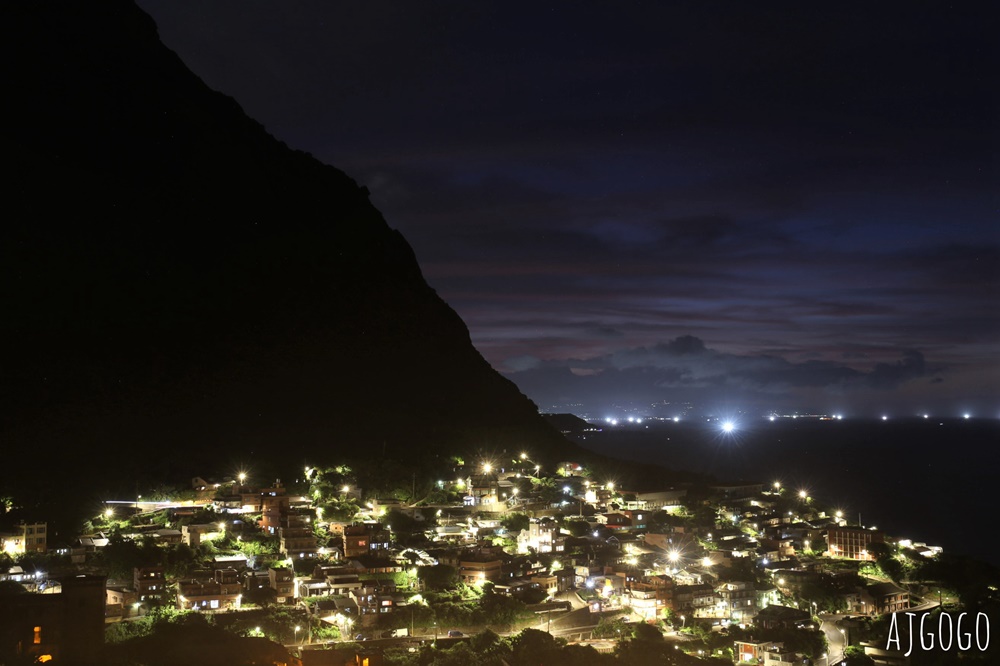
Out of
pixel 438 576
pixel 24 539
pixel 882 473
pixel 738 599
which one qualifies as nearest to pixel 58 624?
pixel 24 539

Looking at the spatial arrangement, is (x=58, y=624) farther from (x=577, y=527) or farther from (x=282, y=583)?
(x=577, y=527)

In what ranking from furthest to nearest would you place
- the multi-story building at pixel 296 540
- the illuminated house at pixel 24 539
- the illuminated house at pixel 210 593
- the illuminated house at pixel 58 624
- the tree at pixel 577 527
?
1. the tree at pixel 577 527
2. the multi-story building at pixel 296 540
3. the illuminated house at pixel 24 539
4. the illuminated house at pixel 210 593
5. the illuminated house at pixel 58 624

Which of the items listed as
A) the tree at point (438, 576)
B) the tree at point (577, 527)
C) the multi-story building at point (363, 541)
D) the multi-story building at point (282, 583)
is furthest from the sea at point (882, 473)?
the multi-story building at point (282, 583)

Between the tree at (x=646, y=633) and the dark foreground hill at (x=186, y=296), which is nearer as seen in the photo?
the tree at (x=646, y=633)

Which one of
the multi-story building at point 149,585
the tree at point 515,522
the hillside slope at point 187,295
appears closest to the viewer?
the multi-story building at point 149,585

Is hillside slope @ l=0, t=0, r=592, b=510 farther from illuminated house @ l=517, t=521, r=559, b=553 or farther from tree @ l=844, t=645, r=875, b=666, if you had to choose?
tree @ l=844, t=645, r=875, b=666

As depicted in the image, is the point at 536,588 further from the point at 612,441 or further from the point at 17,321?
the point at 612,441

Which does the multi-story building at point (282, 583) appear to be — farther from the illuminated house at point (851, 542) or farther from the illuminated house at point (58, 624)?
the illuminated house at point (851, 542)
